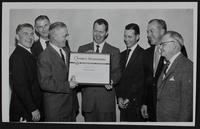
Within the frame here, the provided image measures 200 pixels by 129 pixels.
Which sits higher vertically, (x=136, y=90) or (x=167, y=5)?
(x=167, y=5)

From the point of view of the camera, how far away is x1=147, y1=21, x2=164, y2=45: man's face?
1.48m

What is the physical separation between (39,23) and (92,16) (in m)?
0.28

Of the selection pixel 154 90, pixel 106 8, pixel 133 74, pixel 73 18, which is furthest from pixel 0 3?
pixel 154 90

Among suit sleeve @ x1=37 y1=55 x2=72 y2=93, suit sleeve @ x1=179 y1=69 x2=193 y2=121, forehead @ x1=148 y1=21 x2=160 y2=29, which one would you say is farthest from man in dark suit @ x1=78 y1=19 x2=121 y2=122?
suit sleeve @ x1=179 y1=69 x2=193 y2=121

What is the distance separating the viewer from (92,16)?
1.50m

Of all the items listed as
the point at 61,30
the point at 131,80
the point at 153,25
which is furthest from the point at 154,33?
the point at 61,30

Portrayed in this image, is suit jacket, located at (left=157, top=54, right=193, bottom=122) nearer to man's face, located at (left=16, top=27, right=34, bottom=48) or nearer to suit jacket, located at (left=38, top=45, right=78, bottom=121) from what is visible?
suit jacket, located at (left=38, top=45, right=78, bottom=121)

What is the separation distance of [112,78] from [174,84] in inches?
12.4

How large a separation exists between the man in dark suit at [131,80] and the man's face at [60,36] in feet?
1.01

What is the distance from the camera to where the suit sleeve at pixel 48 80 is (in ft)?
4.82

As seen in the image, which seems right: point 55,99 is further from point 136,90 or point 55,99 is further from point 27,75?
point 136,90

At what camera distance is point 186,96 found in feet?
4.83

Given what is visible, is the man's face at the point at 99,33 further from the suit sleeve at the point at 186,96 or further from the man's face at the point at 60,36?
the suit sleeve at the point at 186,96

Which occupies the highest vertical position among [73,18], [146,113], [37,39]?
[73,18]
